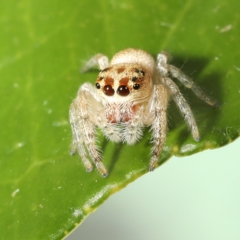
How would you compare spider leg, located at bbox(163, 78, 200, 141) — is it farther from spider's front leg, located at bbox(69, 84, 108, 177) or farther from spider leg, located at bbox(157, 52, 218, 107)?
spider's front leg, located at bbox(69, 84, 108, 177)

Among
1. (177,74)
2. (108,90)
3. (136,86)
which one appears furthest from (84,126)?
(177,74)

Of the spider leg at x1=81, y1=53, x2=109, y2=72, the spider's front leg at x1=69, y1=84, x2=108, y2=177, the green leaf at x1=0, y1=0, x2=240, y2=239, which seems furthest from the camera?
the spider leg at x1=81, y1=53, x2=109, y2=72

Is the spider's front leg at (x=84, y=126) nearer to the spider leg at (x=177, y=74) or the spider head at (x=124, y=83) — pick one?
the spider head at (x=124, y=83)

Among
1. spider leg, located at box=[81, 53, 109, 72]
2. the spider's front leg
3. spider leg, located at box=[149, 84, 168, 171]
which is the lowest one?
the spider's front leg

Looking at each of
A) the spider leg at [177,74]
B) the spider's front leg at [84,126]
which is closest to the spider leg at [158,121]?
the spider leg at [177,74]

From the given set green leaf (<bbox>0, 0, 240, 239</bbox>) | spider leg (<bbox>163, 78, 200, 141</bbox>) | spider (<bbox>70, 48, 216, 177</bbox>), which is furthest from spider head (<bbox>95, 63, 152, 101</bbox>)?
green leaf (<bbox>0, 0, 240, 239</bbox>)

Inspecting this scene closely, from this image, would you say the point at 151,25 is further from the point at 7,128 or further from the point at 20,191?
the point at 20,191

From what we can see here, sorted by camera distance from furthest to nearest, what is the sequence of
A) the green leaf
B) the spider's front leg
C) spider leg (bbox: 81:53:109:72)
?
A: spider leg (bbox: 81:53:109:72)
the spider's front leg
the green leaf

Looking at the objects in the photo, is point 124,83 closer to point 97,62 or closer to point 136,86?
point 136,86
